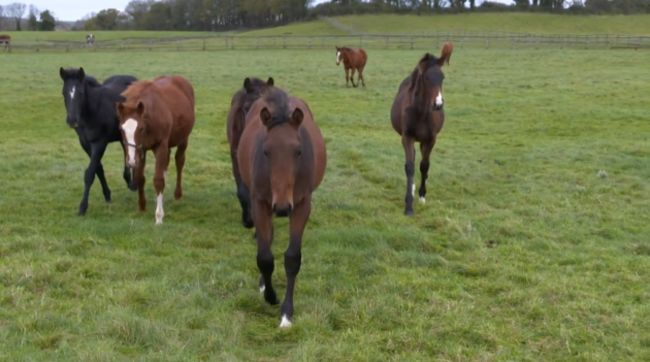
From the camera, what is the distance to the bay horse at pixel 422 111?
754 centimetres

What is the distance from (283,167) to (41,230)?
4020 millimetres

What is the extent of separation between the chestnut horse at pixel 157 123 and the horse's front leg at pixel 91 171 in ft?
2.05

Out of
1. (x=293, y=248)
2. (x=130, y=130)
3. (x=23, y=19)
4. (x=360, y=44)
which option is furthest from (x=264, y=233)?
(x=23, y=19)

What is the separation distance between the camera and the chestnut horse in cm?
646

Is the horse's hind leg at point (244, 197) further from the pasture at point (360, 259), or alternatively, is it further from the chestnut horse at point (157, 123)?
the chestnut horse at point (157, 123)

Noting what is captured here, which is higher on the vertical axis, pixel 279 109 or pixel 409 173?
pixel 279 109

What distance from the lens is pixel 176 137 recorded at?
806 cm

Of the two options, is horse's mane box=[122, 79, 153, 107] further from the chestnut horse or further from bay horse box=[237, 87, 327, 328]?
bay horse box=[237, 87, 327, 328]

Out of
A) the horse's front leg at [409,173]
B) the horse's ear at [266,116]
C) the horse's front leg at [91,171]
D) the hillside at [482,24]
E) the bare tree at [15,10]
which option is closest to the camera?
the horse's ear at [266,116]

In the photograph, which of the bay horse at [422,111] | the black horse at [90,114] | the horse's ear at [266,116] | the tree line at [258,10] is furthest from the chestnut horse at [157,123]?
the tree line at [258,10]

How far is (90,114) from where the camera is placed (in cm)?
743

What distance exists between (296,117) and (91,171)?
4294 millimetres

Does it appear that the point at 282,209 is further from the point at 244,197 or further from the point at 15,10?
the point at 15,10

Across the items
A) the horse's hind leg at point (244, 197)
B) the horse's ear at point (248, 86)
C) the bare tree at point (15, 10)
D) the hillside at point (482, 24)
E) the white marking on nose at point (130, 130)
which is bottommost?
the horse's hind leg at point (244, 197)
